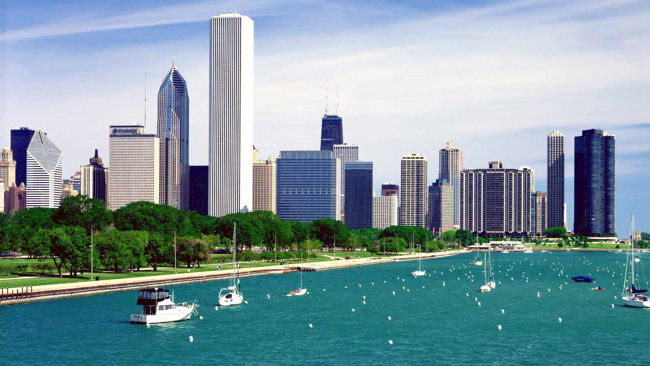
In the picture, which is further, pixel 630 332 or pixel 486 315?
pixel 486 315

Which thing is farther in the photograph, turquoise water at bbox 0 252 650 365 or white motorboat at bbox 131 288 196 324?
white motorboat at bbox 131 288 196 324

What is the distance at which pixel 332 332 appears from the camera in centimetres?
11644

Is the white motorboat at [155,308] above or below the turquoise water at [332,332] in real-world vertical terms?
above

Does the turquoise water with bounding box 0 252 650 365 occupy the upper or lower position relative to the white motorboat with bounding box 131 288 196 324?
lower

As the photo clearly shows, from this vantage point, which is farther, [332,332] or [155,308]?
[155,308]

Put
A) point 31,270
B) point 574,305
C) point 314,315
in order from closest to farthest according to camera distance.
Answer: point 314,315
point 574,305
point 31,270

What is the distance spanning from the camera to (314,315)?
440 feet

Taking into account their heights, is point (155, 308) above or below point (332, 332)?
above

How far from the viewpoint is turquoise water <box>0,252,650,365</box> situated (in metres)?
97.6

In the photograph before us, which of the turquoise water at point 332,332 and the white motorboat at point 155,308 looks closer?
the turquoise water at point 332,332

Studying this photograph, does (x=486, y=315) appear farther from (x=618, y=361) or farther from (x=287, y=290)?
(x=287, y=290)

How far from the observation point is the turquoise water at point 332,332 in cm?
9756

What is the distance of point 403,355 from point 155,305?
37.5 m

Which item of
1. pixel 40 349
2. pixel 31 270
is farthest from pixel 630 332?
pixel 31 270
